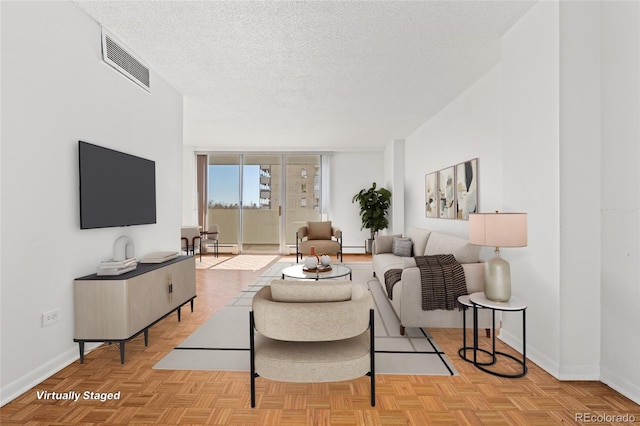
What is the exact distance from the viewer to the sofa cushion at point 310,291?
6.74ft

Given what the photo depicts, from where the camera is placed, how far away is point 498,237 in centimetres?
249

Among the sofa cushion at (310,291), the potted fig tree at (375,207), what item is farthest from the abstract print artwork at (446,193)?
the sofa cushion at (310,291)

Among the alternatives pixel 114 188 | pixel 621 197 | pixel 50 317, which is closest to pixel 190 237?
pixel 114 188

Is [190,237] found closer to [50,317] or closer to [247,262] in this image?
[247,262]

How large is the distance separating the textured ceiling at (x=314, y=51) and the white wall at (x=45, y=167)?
46 cm

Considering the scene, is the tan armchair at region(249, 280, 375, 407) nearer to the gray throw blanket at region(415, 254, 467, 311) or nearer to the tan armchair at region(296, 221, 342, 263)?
the gray throw blanket at region(415, 254, 467, 311)

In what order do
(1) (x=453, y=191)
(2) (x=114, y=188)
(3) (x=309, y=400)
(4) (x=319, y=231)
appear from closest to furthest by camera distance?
(3) (x=309, y=400), (2) (x=114, y=188), (1) (x=453, y=191), (4) (x=319, y=231)

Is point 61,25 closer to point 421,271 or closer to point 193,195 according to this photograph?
point 421,271

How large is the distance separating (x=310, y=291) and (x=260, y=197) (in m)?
7.21

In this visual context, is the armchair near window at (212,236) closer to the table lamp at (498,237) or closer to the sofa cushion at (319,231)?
the sofa cushion at (319,231)

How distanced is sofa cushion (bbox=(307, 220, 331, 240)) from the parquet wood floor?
5.06 metres

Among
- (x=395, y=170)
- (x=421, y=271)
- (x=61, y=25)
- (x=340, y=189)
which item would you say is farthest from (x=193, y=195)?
(x=421, y=271)

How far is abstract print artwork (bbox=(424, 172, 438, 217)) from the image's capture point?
5664mm

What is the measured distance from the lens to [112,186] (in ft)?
10.2
